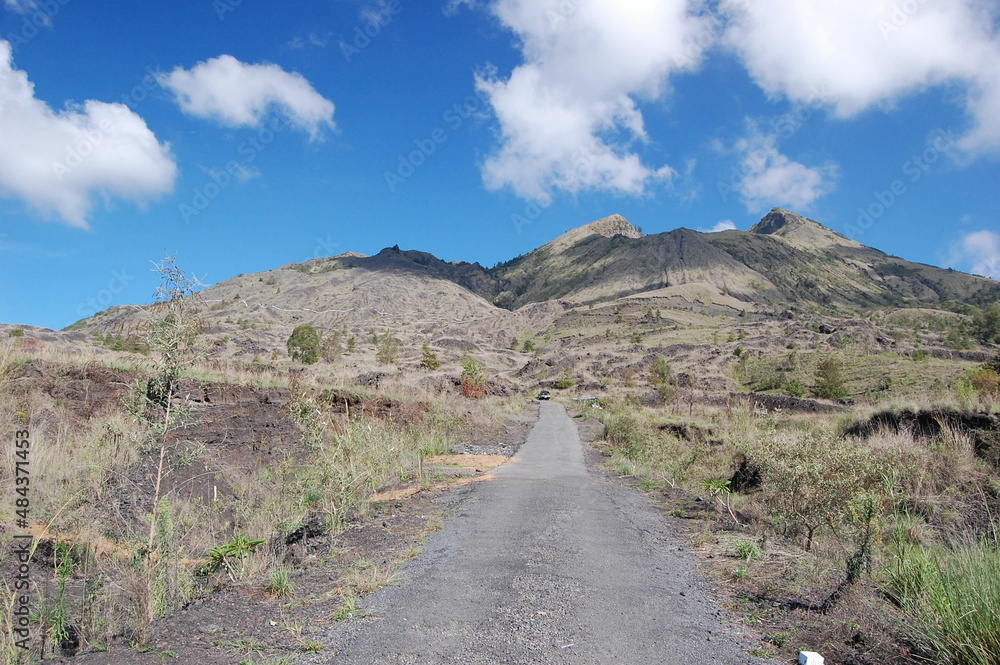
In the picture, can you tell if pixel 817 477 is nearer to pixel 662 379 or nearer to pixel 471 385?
Result: pixel 471 385

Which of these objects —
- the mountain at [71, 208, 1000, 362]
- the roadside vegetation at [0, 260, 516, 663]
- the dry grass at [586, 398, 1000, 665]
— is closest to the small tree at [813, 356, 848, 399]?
the dry grass at [586, 398, 1000, 665]

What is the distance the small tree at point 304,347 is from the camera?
151 ft

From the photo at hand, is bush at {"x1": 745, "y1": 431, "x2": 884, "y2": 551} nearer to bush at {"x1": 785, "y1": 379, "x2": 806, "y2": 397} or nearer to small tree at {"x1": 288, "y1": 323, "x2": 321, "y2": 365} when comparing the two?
small tree at {"x1": 288, "y1": 323, "x2": 321, "y2": 365}

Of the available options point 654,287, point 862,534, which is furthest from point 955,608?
point 654,287

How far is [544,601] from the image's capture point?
5.39 m

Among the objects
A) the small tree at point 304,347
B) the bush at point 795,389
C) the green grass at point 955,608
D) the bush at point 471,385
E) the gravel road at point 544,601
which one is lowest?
the gravel road at point 544,601

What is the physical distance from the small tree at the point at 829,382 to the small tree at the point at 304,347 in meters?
40.8

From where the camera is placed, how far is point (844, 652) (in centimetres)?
421

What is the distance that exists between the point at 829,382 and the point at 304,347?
45237 mm

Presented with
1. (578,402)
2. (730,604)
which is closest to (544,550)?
(730,604)

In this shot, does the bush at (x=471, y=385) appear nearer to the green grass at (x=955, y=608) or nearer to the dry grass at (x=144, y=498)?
the dry grass at (x=144, y=498)

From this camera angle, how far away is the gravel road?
435 centimetres

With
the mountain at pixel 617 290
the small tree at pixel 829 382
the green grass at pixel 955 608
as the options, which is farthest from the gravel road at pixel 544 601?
the mountain at pixel 617 290

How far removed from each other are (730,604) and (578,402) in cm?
4924
